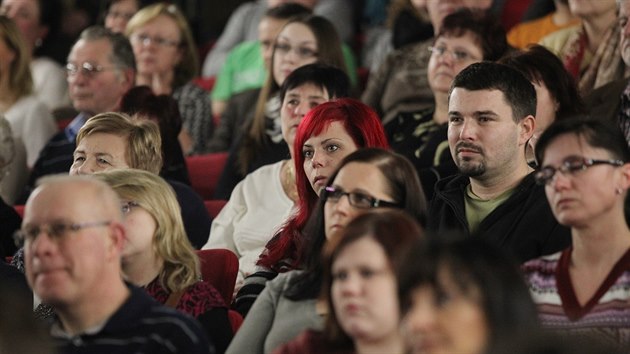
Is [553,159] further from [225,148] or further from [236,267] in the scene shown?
[225,148]

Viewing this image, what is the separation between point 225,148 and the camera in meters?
6.31

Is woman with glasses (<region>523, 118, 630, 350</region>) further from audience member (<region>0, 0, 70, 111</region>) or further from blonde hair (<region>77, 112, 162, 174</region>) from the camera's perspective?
audience member (<region>0, 0, 70, 111</region>)

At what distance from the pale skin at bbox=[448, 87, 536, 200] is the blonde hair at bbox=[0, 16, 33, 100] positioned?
269 cm

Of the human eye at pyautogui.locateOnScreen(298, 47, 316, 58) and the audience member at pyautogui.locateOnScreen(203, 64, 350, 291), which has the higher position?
the human eye at pyautogui.locateOnScreen(298, 47, 316, 58)

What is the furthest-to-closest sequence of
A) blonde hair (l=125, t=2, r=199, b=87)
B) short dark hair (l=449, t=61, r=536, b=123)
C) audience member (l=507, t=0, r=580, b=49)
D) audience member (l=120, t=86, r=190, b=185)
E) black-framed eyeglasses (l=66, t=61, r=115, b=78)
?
1. blonde hair (l=125, t=2, r=199, b=87)
2. black-framed eyeglasses (l=66, t=61, r=115, b=78)
3. audience member (l=507, t=0, r=580, b=49)
4. audience member (l=120, t=86, r=190, b=185)
5. short dark hair (l=449, t=61, r=536, b=123)

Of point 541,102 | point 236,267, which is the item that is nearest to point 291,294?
point 236,267

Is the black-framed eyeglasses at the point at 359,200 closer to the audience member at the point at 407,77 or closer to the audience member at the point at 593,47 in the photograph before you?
the audience member at the point at 593,47

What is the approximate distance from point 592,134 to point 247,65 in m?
3.71

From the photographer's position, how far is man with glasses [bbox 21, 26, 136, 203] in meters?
5.85

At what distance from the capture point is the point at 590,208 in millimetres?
3359

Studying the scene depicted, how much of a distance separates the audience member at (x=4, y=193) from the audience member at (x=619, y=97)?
195 cm


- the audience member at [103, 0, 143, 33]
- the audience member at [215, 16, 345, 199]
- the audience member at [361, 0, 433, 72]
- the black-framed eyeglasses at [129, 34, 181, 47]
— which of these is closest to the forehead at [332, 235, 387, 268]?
the audience member at [215, 16, 345, 199]

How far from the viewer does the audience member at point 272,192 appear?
4754mm

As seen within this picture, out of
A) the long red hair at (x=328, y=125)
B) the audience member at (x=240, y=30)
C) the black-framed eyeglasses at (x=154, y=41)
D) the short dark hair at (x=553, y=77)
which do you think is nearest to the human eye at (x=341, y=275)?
the long red hair at (x=328, y=125)
